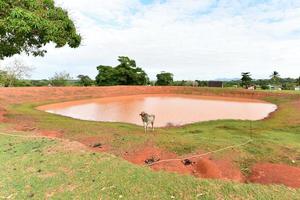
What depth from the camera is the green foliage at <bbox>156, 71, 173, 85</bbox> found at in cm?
5031

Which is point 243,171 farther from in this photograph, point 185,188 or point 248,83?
point 248,83

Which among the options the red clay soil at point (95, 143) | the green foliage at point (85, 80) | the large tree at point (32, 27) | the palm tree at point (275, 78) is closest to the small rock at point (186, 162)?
the red clay soil at point (95, 143)

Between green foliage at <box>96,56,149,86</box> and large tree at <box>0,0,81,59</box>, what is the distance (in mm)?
32547

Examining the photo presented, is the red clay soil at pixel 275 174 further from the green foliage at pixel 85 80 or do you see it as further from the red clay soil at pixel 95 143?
the green foliage at pixel 85 80

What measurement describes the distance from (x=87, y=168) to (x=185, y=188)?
1.92m

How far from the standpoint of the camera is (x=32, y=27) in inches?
348

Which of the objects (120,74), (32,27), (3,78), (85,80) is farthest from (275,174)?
(85,80)

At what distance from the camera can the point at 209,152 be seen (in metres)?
7.07

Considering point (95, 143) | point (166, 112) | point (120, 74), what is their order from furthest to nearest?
point (120, 74), point (166, 112), point (95, 143)

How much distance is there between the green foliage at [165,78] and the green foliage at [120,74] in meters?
5.37

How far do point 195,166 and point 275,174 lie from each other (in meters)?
1.64

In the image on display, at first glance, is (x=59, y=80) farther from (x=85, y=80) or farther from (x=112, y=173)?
(x=112, y=173)

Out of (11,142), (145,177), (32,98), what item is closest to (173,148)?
(145,177)

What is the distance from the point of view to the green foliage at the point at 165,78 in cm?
5031
